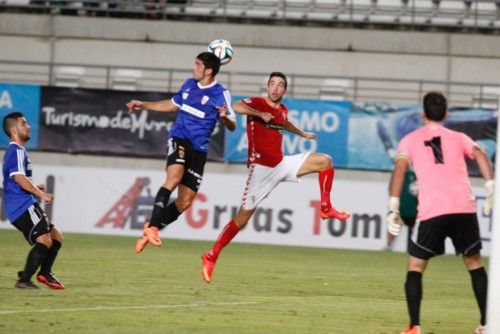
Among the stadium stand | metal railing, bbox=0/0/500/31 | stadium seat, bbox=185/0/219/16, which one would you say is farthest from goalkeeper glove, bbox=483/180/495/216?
stadium seat, bbox=185/0/219/16

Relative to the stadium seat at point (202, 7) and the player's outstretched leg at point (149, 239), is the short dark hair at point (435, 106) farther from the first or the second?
the stadium seat at point (202, 7)

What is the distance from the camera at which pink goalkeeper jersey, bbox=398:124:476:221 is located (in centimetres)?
1098

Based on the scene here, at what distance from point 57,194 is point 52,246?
13967mm

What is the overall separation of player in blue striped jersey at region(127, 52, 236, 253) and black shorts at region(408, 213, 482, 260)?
4935 millimetres

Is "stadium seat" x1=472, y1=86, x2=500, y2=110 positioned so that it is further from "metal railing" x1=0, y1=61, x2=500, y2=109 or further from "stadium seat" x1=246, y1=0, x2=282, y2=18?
"stadium seat" x1=246, y1=0, x2=282, y2=18

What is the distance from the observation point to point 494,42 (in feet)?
106

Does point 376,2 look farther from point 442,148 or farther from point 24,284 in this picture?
point 442,148

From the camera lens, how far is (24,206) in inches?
564

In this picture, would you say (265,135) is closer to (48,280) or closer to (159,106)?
(159,106)

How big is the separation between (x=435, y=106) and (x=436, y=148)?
0.33m

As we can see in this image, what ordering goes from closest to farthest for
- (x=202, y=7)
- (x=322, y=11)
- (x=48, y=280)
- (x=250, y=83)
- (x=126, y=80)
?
(x=48, y=280)
(x=250, y=83)
(x=126, y=80)
(x=322, y=11)
(x=202, y=7)

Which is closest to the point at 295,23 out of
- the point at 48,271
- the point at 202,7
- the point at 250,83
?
the point at 250,83

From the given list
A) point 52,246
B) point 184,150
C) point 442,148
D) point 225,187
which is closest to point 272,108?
point 184,150

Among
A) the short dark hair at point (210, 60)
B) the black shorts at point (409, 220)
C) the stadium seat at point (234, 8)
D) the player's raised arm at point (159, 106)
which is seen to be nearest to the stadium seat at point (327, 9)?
the stadium seat at point (234, 8)
